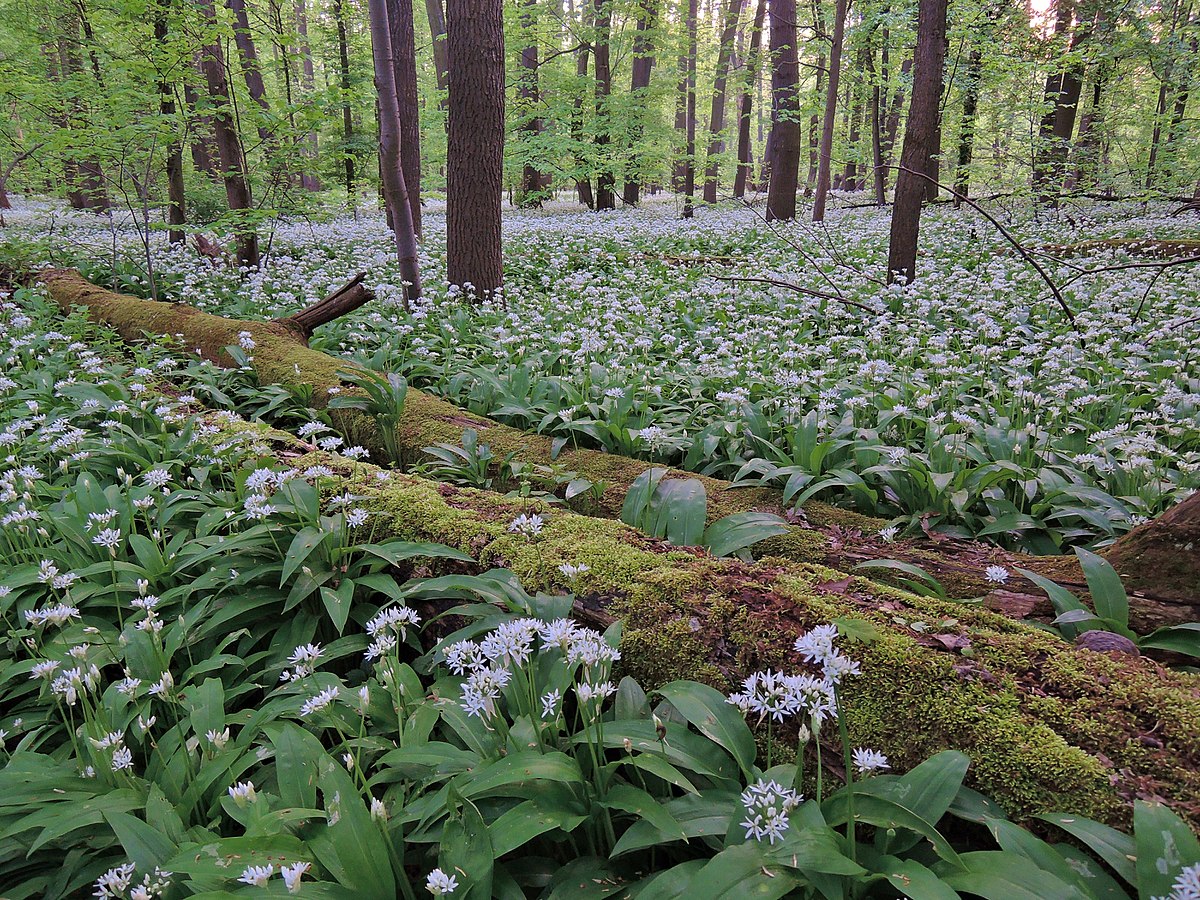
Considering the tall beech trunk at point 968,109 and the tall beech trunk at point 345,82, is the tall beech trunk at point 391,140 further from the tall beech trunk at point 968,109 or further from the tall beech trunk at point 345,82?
the tall beech trunk at point 968,109

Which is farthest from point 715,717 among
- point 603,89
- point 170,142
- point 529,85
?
point 603,89

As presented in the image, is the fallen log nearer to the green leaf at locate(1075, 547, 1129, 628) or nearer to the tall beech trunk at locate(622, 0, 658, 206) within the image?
the green leaf at locate(1075, 547, 1129, 628)

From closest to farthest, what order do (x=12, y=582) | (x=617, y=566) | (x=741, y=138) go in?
1. (x=617, y=566)
2. (x=12, y=582)
3. (x=741, y=138)

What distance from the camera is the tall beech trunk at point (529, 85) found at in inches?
642

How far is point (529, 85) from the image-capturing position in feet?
59.0

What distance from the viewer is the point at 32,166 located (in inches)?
364

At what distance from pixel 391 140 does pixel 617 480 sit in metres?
4.86

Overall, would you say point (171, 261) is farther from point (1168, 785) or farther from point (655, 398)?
point (1168, 785)

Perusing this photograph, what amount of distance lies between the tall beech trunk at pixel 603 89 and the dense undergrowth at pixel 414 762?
16.2m

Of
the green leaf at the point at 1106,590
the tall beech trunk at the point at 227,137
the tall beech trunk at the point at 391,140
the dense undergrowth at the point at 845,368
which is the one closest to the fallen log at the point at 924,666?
the green leaf at the point at 1106,590

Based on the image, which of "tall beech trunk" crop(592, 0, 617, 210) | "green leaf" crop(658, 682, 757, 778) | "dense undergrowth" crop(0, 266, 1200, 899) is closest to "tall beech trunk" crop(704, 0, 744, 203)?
"tall beech trunk" crop(592, 0, 617, 210)

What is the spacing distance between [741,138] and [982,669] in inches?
872

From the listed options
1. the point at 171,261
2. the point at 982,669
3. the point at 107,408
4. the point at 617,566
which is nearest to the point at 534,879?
the point at 617,566

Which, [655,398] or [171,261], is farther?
[171,261]
